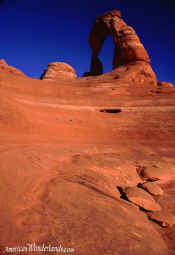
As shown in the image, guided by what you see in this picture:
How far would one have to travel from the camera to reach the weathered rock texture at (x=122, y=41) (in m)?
Result: 19.8

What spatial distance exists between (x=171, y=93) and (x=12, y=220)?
14.1m

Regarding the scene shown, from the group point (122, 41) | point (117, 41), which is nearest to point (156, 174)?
point (122, 41)

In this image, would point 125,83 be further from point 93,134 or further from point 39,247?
point 39,247

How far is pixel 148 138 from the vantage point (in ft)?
30.2

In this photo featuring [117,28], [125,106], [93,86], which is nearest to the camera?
[125,106]

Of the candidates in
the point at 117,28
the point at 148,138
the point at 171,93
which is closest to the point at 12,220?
the point at 148,138

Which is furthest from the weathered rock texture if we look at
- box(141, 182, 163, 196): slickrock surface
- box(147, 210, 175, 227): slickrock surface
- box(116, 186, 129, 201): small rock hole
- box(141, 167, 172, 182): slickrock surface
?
box(147, 210, 175, 227): slickrock surface

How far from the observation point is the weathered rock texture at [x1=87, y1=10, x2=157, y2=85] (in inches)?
779

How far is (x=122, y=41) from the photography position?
21344mm

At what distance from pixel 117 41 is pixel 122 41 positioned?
1.13 meters

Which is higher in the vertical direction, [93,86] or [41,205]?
[93,86]

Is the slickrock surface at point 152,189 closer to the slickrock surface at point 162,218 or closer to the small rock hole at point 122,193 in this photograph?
the small rock hole at point 122,193

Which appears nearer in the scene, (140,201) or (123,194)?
(140,201)

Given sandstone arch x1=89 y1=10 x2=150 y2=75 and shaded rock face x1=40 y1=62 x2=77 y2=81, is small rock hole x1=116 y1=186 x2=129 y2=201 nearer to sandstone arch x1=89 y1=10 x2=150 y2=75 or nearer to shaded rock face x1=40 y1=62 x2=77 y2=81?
sandstone arch x1=89 y1=10 x2=150 y2=75
